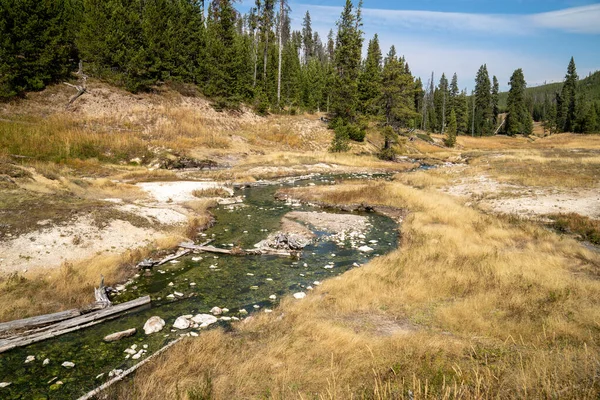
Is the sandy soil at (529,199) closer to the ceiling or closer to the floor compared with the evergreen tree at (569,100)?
closer to the floor

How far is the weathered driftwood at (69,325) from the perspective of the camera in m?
7.52

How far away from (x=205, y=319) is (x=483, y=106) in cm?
12062


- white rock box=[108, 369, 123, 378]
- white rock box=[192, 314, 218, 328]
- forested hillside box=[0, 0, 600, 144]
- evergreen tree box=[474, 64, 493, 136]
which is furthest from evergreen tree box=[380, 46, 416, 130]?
evergreen tree box=[474, 64, 493, 136]

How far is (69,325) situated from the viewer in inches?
327

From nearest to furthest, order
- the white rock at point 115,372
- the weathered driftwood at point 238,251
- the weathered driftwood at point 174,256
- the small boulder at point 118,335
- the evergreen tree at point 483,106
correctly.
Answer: the white rock at point 115,372
the small boulder at point 118,335
the weathered driftwood at point 174,256
the weathered driftwood at point 238,251
the evergreen tree at point 483,106

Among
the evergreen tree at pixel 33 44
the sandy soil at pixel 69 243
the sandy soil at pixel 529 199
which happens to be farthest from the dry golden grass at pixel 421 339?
the evergreen tree at pixel 33 44

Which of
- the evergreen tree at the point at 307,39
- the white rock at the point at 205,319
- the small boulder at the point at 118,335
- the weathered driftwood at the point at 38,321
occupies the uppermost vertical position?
the evergreen tree at the point at 307,39

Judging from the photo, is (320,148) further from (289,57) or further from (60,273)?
(60,273)

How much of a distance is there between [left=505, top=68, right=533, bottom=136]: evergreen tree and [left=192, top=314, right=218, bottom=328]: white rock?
115746mm

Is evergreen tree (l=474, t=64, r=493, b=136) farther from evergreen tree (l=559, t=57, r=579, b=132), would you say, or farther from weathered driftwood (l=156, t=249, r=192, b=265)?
weathered driftwood (l=156, t=249, r=192, b=265)

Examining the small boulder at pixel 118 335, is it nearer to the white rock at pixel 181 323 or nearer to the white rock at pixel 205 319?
the white rock at pixel 181 323

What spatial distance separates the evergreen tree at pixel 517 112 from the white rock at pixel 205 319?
380ft

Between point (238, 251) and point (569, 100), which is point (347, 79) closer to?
point (238, 251)

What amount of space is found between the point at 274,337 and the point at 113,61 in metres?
49.9
